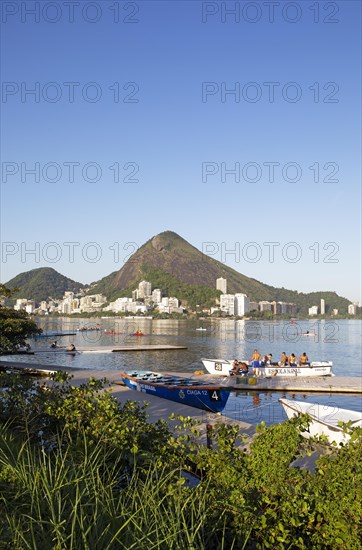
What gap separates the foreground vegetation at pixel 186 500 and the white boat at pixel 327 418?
7.89 m

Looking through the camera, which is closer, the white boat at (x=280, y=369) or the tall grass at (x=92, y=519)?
the tall grass at (x=92, y=519)

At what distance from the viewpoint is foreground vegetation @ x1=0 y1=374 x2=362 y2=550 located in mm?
3768

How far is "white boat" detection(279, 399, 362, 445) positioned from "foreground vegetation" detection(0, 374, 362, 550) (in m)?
7.89

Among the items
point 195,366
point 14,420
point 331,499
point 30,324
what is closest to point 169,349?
point 195,366

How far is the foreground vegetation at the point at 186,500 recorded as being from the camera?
3768 millimetres

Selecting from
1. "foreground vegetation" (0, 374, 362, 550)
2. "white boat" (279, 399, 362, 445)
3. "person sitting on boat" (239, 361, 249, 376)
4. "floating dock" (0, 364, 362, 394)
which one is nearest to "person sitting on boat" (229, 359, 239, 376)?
"person sitting on boat" (239, 361, 249, 376)

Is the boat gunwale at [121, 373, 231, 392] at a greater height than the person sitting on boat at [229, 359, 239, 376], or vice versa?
the boat gunwale at [121, 373, 231, 392]

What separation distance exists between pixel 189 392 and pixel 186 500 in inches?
640

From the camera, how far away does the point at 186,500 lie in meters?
4.26

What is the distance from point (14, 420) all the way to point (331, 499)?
536 centimetres

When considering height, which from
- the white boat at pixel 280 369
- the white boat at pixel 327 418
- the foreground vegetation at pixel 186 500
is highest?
the foreground vegetation at pixel 186 500

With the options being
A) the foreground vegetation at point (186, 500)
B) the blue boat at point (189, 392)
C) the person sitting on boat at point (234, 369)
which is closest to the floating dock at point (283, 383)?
the person sitting on boat at point (234, 369)

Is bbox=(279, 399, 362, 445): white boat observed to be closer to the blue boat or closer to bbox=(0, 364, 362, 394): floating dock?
the blue boat

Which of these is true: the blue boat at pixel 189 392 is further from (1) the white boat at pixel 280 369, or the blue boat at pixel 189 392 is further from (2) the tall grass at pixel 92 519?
(2) the tall grass at pixel 92 519
